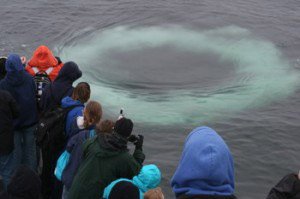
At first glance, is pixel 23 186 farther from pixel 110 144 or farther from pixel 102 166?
pixel 110 144

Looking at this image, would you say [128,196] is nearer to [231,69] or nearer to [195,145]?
[195,145]

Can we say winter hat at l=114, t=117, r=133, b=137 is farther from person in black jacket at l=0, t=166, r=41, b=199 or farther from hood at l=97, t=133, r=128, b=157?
person in black jacket at l=0, t=166, r=41, b=199

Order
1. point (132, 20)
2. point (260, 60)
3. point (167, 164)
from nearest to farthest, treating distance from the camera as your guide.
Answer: point (167, 164) < point (260, 60) < point (132, 20)

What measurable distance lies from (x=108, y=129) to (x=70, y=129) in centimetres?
115

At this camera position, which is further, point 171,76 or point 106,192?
point 171,76

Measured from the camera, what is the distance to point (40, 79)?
24.8 feet

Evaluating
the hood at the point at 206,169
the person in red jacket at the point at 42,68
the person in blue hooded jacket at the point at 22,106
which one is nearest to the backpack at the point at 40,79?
the person in red jacket at the point at 42,68

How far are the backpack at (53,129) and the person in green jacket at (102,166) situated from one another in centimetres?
133

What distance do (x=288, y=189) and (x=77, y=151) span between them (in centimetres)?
281

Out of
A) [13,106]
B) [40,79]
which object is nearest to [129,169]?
[13,106]

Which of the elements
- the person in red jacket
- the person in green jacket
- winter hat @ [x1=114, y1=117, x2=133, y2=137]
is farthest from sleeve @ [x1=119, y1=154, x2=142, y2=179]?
the person in red jacket

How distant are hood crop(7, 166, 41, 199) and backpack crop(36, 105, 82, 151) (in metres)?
1.81

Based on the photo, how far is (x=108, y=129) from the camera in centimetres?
548

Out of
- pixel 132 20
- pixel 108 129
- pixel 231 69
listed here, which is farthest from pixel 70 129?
pixel 132 20
